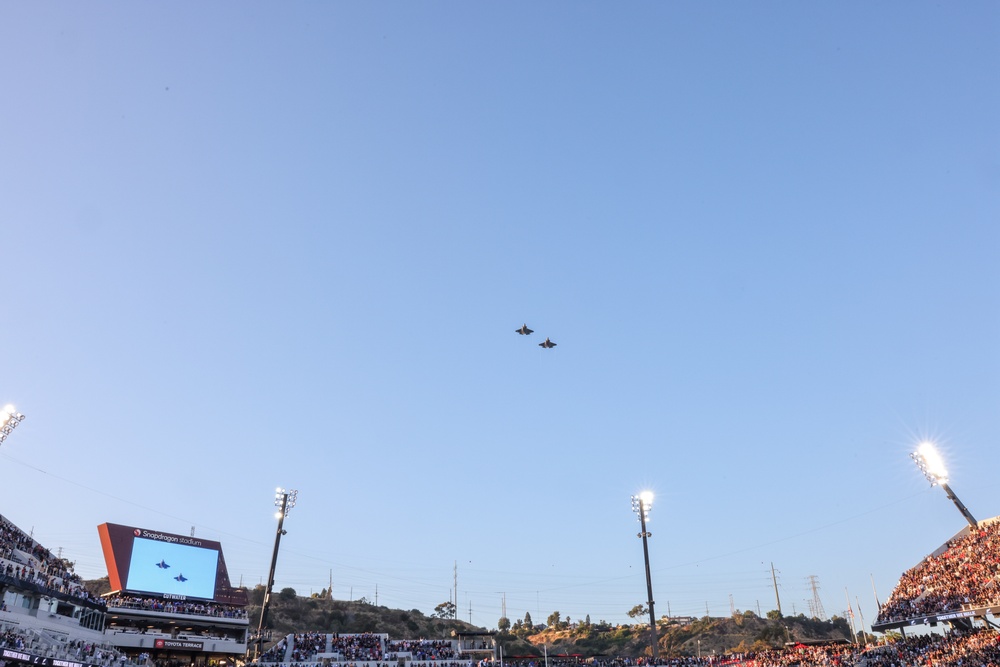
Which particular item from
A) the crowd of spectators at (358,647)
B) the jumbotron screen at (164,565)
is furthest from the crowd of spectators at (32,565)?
the crowd of spectators at (358,647)

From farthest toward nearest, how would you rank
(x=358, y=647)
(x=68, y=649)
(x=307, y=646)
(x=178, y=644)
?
(x=358, y=647)
(x=307, y=646)
(x=178, y=644)
(x=68, y=649)

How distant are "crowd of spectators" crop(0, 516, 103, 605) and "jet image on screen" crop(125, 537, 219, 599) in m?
4.54

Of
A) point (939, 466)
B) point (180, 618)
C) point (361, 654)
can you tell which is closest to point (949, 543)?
point (939, 466)

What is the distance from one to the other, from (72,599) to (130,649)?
8.59m

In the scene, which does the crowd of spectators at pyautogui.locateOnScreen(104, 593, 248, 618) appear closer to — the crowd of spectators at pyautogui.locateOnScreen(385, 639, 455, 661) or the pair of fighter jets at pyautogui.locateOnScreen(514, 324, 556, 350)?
the crowd of spectators at pyautogui.locateOnScreen(385, 639, 455, 661)

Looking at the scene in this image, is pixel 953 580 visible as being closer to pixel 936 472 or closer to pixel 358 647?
pixel 936 472

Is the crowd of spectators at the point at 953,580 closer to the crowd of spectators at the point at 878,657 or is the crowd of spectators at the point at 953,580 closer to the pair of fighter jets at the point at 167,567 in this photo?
the crowd of spectators at the point at 878,657

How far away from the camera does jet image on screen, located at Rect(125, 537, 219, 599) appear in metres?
63.2

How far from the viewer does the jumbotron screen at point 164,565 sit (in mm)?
62656

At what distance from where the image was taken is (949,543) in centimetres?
5956

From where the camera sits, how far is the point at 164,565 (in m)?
65.2

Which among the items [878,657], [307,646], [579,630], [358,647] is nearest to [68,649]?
[307,646]

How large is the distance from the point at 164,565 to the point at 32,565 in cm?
1384

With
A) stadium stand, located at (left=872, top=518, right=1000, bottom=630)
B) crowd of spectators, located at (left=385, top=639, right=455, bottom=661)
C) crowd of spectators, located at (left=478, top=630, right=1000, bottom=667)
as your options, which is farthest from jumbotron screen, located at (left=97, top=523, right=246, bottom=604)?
stadium stand, located at (left=872, top=518, right=1000, bottom=630)
